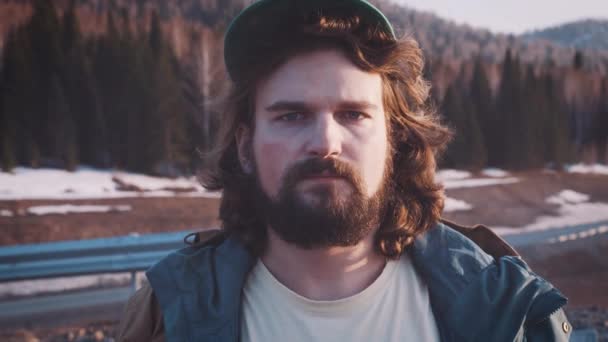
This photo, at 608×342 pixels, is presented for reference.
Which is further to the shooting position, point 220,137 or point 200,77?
point 200,77

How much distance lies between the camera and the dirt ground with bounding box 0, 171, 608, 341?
6148mm

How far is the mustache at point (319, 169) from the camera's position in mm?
1800

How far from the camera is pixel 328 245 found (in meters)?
1.86

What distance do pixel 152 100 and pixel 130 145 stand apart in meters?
2.19

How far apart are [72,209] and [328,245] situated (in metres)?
11.5

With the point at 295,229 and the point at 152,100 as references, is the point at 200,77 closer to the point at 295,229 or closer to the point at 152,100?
the point at 152,100

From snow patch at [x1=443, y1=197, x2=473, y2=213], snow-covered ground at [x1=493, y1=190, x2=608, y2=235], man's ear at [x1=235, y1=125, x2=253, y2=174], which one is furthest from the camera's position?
snow patch at [x1=443, y1=197, x2=473, y2=213]

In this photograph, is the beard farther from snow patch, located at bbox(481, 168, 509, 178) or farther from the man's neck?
snow patch, located at bbox(481, 168, 509, 178)

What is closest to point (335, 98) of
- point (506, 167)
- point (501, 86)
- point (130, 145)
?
point (130, 145)

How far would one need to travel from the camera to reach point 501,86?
94.0 ft

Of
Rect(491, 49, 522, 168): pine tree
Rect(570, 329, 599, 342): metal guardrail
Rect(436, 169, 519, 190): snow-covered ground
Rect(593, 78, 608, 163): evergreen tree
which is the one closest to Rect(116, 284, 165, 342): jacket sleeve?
Rect(570, 329, 599, 342): metal guardrail

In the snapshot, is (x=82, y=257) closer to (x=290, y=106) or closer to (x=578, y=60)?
(x=290, y=106)

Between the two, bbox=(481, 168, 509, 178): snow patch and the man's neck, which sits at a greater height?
the man's neck

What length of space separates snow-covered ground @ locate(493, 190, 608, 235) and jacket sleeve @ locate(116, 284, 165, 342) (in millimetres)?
11328
